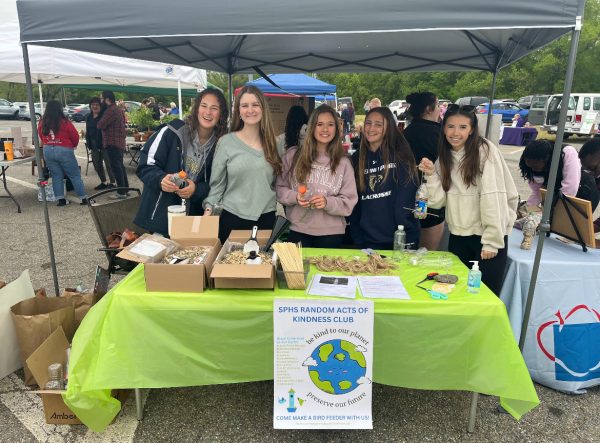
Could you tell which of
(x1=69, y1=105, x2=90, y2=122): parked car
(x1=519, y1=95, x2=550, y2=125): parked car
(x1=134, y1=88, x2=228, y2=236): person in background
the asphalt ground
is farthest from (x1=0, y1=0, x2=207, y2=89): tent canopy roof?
(x1=69, y1=105, x2=90, y2=122): parked car

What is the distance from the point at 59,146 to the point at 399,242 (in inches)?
234

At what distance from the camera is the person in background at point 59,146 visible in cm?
632

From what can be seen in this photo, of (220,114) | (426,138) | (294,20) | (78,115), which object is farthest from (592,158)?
(78,115)

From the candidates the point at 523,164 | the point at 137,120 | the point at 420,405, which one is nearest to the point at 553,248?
the point at 523,164

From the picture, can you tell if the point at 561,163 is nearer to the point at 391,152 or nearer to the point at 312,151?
the point at 391,152

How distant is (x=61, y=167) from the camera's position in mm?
6641

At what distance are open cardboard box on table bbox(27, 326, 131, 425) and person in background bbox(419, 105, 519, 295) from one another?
2.19 metres

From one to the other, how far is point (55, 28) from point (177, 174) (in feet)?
3.27

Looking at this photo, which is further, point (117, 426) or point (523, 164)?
point (523, 164)

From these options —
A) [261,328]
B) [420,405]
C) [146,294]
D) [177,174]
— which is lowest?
[420,405]

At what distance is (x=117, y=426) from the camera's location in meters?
2.20

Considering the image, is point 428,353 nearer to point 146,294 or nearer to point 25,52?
point 146,294

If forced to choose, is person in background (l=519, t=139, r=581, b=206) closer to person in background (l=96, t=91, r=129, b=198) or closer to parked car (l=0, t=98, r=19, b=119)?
person in background (l=96, t=91, r=129, b=198)

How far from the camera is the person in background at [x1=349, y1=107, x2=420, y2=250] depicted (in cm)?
274
